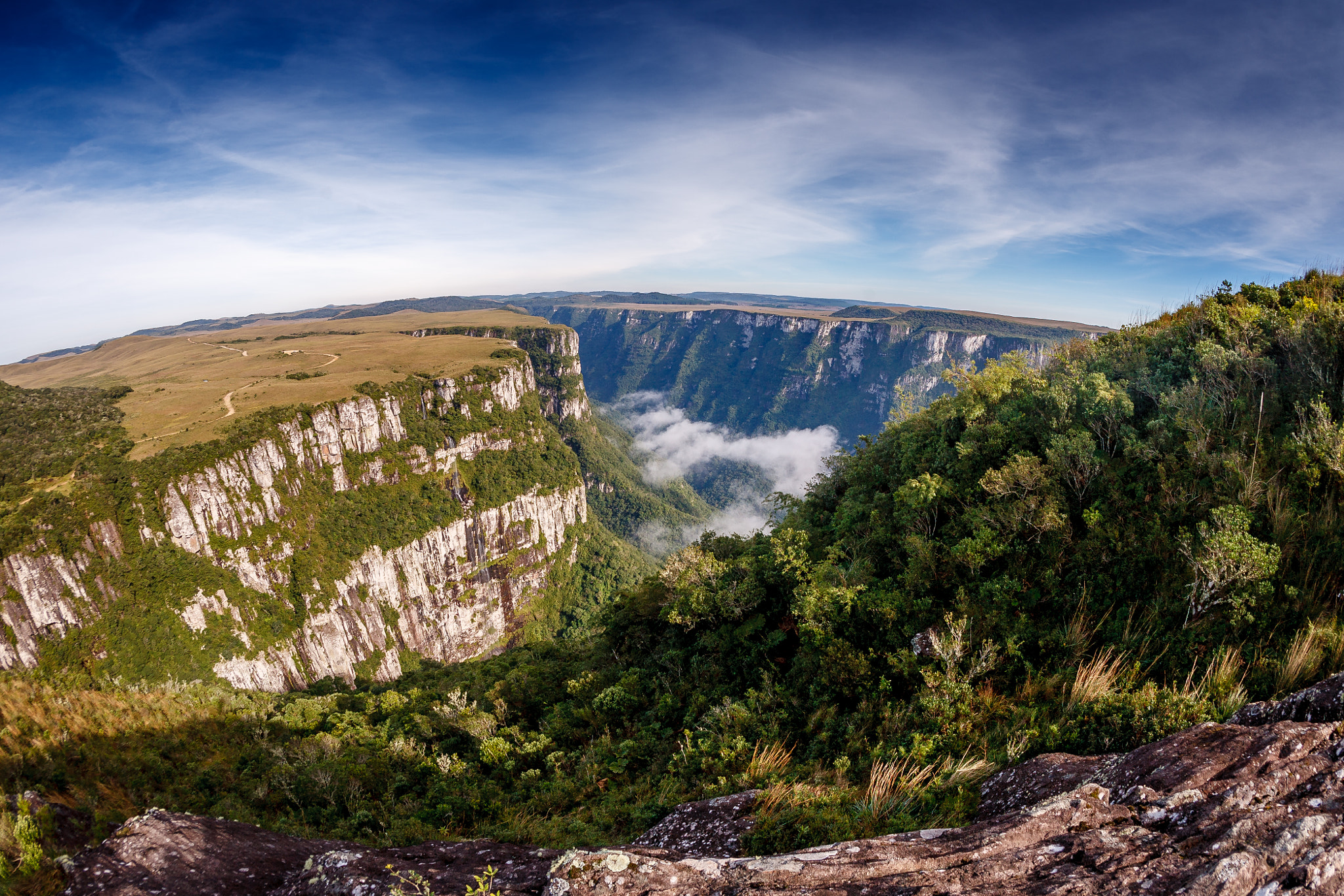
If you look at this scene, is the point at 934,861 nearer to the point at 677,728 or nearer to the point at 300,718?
the point at 677,728

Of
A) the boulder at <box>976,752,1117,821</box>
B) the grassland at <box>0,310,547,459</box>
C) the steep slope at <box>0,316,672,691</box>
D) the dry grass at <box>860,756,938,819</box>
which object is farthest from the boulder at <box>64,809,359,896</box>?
the grassland at <box>0,310,547,459</box>

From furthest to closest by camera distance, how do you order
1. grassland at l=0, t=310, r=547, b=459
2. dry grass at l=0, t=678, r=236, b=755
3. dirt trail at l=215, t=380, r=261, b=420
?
dirt trail at l=215, t=380, r=261, b=420 < grassland at l=0, t=310, r=547, b=459 < dry grass at l=0, t=678, r=236, b=755

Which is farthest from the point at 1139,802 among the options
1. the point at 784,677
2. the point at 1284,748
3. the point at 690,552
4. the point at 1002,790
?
the point at 690,552

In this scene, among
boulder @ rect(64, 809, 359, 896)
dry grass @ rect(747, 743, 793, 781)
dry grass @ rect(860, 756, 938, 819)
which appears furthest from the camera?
dry grass @ rect(747, 743, 793, 781)

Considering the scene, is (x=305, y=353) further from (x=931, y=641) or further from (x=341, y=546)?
(x=931, y=641)

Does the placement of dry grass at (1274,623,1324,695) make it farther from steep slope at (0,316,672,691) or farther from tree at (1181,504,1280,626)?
steep slope at (0,316,672,691)

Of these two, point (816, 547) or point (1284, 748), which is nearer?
point (1284, 748)
